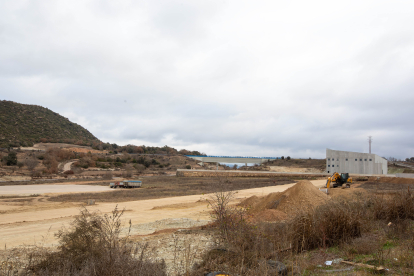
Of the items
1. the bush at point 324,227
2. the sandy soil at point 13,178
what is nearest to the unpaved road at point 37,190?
the sandy soil at point 13,178

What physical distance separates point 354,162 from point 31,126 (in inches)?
4212

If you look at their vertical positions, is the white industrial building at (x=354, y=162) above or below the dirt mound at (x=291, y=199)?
above

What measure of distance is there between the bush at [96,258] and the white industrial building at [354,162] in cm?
5866

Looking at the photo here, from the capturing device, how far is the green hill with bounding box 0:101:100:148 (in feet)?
305

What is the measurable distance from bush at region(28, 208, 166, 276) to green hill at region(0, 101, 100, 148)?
9421 cm

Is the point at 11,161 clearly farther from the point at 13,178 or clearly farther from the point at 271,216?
the point at 271,216

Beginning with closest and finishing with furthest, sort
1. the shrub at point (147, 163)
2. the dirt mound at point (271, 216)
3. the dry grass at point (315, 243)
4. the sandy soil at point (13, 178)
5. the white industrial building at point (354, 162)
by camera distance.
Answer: the dry grass at point (315, 243)
the dirt mound at point (271, 216)
the sandy soil at point (13, 178)
the white industrial building at point (354, 162)
the shrub at point (147, 163)

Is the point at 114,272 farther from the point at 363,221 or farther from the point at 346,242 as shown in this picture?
the point at 363,221

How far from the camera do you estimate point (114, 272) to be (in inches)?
193

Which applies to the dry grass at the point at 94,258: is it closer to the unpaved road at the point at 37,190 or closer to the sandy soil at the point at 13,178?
the unpaved road at the point at 37,190

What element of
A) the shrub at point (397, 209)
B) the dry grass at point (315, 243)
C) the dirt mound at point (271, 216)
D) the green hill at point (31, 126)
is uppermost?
the green hill at point (31, 126)

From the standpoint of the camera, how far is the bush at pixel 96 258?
16.7 feet

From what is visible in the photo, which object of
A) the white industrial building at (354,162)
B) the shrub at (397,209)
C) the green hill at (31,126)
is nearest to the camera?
the shrub at (397,209)

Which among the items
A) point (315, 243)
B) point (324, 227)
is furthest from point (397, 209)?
point (315, 243)
